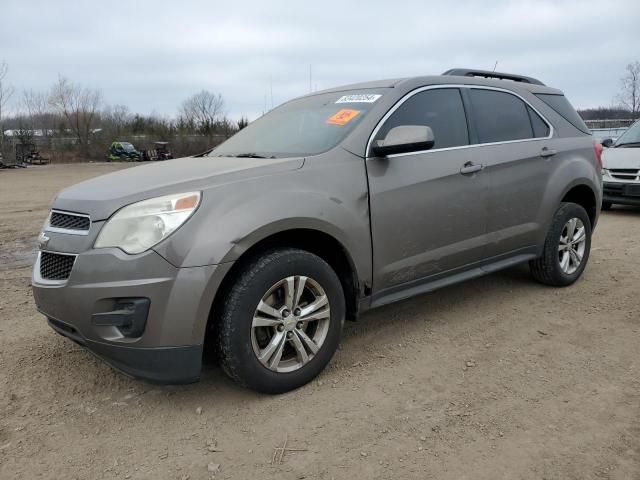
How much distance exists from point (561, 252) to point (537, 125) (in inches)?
45.6

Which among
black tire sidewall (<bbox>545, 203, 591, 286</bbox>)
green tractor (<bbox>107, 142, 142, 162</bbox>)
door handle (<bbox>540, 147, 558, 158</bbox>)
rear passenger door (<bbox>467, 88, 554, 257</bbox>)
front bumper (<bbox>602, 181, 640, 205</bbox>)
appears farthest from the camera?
green tractor (<bbox>107, 142, 142, 162</bbox>)

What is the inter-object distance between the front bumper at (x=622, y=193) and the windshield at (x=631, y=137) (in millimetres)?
1085

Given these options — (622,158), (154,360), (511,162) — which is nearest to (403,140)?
(511,162)

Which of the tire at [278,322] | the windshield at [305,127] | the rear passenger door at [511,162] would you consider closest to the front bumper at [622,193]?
the rear passenger door at [511,162]

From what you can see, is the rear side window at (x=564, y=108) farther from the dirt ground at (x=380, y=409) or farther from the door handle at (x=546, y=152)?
the dirt ground at (x=380, y=409)

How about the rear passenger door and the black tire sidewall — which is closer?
the rear passenger door

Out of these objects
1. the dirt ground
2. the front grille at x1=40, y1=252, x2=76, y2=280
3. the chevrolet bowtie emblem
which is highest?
the chevrolet bowtie emblem

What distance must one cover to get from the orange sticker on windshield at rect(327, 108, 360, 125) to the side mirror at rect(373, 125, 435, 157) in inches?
11.6

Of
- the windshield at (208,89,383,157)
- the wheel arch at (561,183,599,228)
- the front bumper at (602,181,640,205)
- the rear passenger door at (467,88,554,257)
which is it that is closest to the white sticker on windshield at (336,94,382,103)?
the windshield at (208,89,383,157)

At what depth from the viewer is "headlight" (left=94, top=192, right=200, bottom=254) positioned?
2.48 m

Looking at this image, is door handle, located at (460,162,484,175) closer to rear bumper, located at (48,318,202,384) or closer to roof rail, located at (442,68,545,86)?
roof rail, located at (442,68,545,86)

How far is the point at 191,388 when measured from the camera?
119 inches

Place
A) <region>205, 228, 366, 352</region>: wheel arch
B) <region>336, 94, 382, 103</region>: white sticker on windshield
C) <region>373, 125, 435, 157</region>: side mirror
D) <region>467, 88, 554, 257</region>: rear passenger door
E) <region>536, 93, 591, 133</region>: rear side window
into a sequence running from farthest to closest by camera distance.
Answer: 1. <region>536, 93, 591, 133</region>: rear side window
2. <region>467, 88, 554, 257</region>: rear passenger door
3. <region>336, 94, 382, 103</region>: white sticker on windshield
4. <region>373, 125, 435, 157</region>: side mirror
5. <region>205, 228, 366, 352</region>: wheel arch

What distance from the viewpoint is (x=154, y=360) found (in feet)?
8.23
